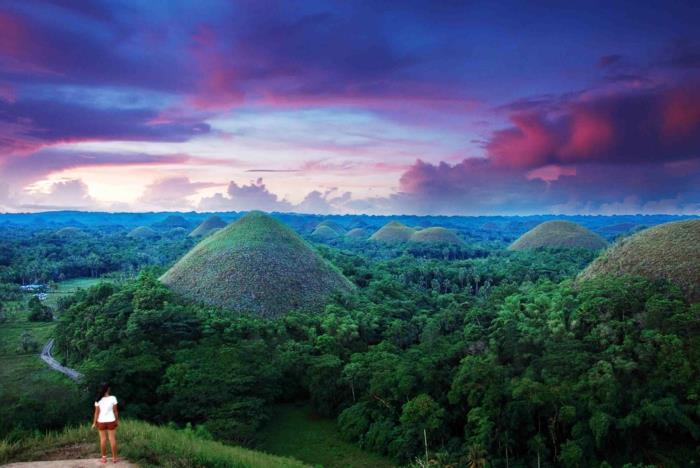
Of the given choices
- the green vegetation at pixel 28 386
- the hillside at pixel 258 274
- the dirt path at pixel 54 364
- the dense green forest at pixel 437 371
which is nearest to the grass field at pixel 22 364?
the green vegetation at pixel 28 386

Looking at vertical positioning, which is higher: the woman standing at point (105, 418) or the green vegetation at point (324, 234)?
the green vegetation at point (324, 234)

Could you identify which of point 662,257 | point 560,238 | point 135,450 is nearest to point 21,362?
point 135,450

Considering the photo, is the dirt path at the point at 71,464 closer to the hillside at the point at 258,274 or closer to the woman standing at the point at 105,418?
the woman standing at the point at 105,418

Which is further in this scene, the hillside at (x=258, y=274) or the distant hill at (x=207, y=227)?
the distant hill at (x=207, y=227)

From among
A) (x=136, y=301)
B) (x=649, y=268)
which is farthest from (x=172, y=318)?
(x=649, y=268)

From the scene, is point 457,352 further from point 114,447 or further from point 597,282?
point 114,447

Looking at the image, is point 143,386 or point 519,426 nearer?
point 519,426
